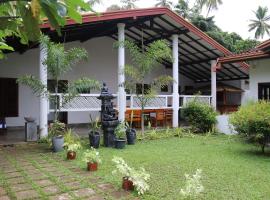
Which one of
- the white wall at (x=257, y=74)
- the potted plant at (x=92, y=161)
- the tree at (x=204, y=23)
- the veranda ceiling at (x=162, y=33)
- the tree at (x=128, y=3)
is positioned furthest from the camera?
the tree at (x=128, y=3)

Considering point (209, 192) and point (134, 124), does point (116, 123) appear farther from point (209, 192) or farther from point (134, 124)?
point (209, 192)

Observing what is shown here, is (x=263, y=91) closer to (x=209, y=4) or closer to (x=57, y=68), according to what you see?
(x=57, y=68)

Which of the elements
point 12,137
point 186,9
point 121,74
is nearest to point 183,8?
point 186,9

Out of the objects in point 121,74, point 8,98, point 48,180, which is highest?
point 121,74

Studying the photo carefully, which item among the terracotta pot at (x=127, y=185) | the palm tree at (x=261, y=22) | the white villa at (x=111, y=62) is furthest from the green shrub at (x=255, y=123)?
the palm tree at (x=261, y=22)

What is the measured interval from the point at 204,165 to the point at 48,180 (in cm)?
348

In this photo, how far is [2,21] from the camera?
1534mm

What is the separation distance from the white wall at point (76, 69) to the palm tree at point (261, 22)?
96.7ft

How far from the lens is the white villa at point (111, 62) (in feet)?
37.8

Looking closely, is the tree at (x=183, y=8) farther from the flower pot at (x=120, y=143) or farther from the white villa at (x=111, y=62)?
the flower pot at (x=120, y=143)

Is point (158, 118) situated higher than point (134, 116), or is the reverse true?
point (134, 116)

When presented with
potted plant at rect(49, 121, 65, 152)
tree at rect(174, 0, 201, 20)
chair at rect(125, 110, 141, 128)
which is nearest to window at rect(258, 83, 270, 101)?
chair at rect(125, 110, 141, 128)

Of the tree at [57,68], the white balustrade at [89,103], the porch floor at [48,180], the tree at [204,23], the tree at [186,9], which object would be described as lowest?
the porch floor at [48,180]

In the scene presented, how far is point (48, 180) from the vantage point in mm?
5734
